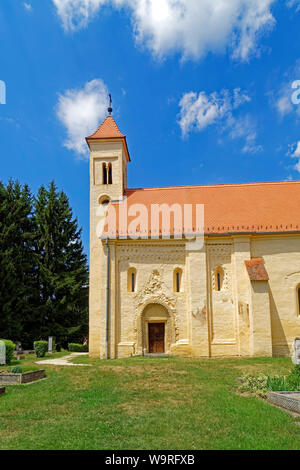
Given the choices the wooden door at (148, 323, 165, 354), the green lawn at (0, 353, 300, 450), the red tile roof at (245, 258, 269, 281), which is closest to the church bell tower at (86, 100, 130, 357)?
the wooden door at (148, 323, 165, 354)

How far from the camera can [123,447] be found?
6.43 metres

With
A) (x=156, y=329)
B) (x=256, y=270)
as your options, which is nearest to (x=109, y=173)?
(x=156, y=329)

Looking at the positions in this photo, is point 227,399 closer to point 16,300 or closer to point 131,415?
point 131,415

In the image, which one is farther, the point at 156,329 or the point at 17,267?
the point at 17,267

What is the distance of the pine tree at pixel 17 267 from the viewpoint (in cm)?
3011

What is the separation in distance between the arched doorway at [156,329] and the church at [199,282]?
0.06 metres

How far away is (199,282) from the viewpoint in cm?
2192

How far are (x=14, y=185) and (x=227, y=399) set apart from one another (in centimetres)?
3202

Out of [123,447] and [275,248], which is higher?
[275,248]

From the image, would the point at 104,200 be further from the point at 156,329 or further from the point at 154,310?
the point at 156,329

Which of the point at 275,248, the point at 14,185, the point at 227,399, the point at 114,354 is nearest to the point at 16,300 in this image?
the point at 14,185

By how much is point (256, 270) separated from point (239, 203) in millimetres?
5551

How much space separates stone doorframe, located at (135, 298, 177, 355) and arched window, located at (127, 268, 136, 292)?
131 cm

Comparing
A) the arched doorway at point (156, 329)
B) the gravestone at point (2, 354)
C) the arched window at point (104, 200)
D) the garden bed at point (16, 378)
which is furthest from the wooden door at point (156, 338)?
the garden bed at point (16, 378)
